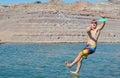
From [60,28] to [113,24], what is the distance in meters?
15.8

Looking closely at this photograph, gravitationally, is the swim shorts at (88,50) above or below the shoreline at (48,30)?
above

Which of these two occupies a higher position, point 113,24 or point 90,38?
point 90,38

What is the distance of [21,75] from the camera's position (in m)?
21.5

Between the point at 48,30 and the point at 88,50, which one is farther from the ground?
the point at 88,50

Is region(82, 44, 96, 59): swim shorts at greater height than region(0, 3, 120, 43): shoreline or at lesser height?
greater

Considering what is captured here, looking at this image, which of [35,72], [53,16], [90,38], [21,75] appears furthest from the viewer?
[53,16]

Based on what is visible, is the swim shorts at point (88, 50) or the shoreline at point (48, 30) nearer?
the swim shorts at point (88, 50)

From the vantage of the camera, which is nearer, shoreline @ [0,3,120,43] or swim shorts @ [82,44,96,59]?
swim shorts @ [82,44,96,59]

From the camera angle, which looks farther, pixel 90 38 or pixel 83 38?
pixel 83 38

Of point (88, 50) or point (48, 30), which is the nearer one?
point (88, 50)

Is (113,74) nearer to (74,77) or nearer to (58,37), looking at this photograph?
(74,77)

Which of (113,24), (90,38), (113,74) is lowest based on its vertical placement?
(113,24)

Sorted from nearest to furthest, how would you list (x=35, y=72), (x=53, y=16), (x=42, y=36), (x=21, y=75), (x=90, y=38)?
(x=90, y=38), (x=21, y=75), (x=35, y=72), (x=42, y=36), (x=53, y=16)

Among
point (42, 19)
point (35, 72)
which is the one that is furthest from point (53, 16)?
point (35, 72)
